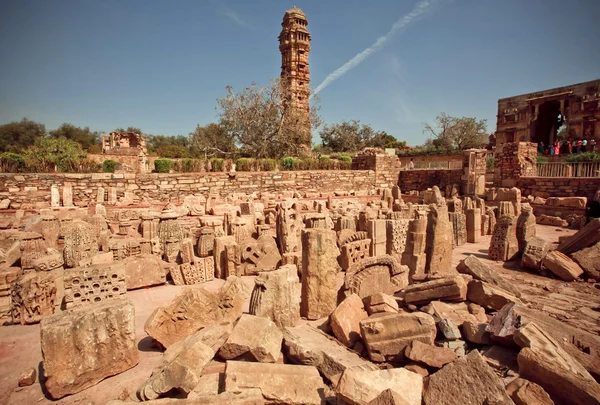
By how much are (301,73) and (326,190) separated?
14374 mm

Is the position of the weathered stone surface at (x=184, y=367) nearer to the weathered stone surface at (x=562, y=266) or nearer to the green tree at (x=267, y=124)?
the weathered stone surface at (x=562, y=266)

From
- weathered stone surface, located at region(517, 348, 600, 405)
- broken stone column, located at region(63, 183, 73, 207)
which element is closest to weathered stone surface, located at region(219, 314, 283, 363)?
weathered stone surface, located at region(517, 348, 600, 405)

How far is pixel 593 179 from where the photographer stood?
13.6 m

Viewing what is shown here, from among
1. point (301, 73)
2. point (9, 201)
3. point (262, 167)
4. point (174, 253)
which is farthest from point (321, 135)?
point (174, 253)

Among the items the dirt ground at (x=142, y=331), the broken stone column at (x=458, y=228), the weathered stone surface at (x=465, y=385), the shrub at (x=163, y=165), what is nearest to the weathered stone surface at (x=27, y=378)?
the dirt ground at (x=142, y=331)

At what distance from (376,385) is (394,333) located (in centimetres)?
88

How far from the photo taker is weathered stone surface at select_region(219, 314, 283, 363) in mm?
3178

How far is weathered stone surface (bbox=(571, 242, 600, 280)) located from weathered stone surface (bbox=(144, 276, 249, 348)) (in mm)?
6283

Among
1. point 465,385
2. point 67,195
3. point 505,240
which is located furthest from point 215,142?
point 465,385

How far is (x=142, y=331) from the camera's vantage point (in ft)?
14.2

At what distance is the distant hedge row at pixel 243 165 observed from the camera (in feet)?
57.7

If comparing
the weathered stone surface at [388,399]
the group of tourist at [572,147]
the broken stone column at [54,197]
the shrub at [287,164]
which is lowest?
the weathered stone surface at [388,399]

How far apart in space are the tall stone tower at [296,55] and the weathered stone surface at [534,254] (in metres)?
24.2

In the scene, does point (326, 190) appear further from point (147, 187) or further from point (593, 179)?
point (593, 179)
